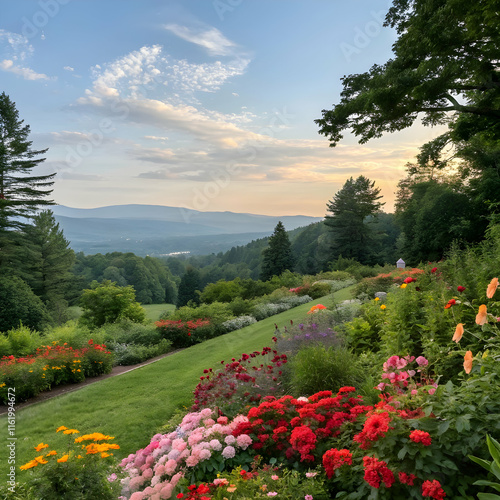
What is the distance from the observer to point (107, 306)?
1623 cm

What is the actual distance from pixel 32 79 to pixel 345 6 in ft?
29.6

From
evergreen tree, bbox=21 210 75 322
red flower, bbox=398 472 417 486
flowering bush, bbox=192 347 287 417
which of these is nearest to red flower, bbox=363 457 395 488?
red flower, bbox=398 472 417 486

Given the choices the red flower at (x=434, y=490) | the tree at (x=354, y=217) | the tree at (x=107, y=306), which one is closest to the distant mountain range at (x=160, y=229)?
the tree at (x=354, y=217)

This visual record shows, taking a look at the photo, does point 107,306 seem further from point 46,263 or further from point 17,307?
point 46,263

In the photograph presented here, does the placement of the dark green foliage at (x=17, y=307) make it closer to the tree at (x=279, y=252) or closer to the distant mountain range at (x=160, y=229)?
the tree at (x=279, y=252)

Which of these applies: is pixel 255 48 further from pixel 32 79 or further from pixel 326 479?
pixel 326 479

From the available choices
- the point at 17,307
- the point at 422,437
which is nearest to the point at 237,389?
the point at 422,437

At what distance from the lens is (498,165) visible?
21500mm

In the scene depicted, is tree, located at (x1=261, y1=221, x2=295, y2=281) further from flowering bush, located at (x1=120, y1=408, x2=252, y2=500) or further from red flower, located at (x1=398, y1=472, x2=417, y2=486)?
red flower, located at (x1=398, y1=472, x2=417, y2=486)

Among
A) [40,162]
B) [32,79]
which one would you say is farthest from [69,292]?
[32,79]

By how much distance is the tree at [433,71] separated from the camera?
7430mm

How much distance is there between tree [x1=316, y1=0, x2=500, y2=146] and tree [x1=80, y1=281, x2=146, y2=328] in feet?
39.5

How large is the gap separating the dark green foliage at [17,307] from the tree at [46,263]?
3952 mm

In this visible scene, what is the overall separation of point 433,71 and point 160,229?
6269 inches
